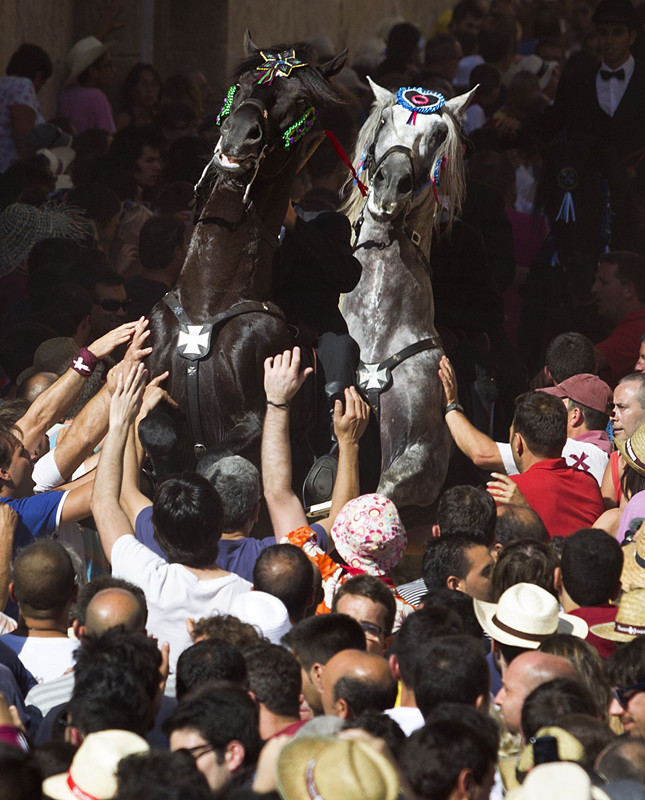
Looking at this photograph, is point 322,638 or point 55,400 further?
point 55,400

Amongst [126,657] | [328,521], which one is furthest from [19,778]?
[328,521]

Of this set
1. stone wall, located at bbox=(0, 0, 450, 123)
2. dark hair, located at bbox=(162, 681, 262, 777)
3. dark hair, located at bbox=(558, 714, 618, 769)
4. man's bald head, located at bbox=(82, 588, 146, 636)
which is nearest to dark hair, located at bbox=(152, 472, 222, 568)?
man's bald head, located at bbox=(82, 588, 146, 636)

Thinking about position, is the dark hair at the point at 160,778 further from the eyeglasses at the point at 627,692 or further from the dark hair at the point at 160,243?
the dark hair at the point at 160,243

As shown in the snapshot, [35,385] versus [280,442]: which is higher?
[280,442]

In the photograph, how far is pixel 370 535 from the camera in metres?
4.91

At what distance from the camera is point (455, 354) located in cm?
679

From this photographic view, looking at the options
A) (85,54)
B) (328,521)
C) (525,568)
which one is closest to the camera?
(525,568)

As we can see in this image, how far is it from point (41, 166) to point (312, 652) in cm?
613

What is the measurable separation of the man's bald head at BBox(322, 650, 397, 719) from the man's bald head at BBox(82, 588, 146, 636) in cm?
55

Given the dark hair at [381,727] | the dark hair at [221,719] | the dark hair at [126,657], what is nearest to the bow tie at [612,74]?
the dark hair at [126,657]

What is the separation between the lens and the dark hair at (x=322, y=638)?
402cm

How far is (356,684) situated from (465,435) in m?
2.66

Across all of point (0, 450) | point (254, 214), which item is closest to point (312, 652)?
point (0, 450)

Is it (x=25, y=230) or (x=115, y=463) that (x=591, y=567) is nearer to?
(x=115, y=463)
